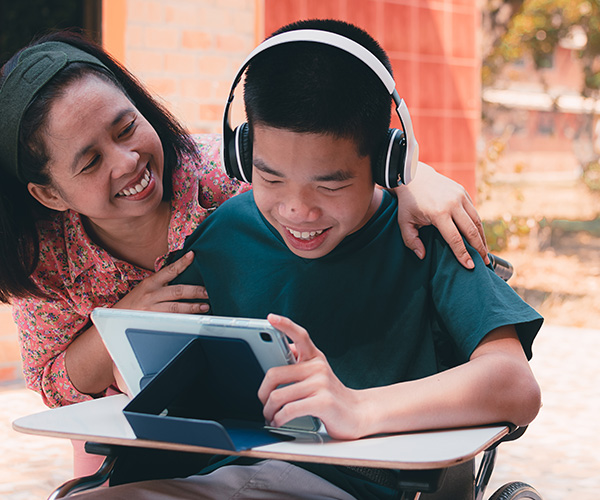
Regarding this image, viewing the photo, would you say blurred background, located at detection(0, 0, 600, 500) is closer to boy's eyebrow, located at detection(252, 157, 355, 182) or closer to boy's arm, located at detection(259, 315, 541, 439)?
boy's eyebrow, located at detection(252, 157, 355, 182)

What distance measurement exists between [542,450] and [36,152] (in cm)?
286

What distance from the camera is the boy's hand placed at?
1.20 metres

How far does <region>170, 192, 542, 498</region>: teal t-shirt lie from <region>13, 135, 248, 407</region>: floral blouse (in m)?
0.19

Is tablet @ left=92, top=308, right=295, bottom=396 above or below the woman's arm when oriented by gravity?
above

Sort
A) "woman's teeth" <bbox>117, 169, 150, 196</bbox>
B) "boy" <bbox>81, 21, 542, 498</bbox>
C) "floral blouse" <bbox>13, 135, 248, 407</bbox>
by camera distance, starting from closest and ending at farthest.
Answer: "boy" <bbox>81, 21, 542, 498</bbox>, "woman's teeth" <bbox>117, 169, 150, 196</bbox>, "floral blouse" <bbox>13, 135, 248, 407</bbox>

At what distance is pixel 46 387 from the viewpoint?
1.92m

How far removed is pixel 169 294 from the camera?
5.76 ft

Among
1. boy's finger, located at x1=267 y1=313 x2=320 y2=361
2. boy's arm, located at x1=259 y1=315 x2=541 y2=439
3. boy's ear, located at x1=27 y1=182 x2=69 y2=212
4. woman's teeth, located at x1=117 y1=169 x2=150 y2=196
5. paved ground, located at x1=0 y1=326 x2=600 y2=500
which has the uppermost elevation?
woman's teeth, located at x1=117 y1=169 x2=150 y2=196

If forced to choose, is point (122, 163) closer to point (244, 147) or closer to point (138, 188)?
point (138, 188)

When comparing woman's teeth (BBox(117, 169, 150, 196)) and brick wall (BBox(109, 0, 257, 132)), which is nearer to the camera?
woman's teeth (BBox(117, 169, 150, 196))

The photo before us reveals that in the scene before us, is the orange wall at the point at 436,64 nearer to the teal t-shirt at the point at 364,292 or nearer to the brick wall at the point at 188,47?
the brick wall at the point at 188,47

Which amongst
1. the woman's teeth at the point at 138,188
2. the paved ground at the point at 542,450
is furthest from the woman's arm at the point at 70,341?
the paved ground at the point at 542,450

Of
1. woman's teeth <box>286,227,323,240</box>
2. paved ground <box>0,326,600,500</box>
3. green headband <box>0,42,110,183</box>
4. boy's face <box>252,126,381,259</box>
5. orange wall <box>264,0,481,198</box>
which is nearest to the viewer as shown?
boy's face <box>252,126,381,259</box>

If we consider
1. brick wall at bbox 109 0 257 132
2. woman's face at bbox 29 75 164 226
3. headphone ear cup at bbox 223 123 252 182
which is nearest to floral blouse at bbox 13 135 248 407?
woman's face at bbox 29 75 164 226
